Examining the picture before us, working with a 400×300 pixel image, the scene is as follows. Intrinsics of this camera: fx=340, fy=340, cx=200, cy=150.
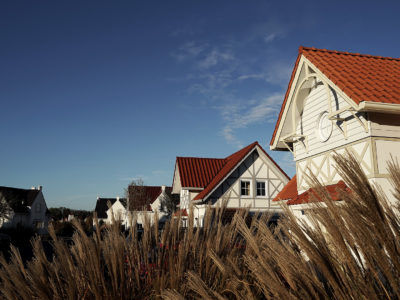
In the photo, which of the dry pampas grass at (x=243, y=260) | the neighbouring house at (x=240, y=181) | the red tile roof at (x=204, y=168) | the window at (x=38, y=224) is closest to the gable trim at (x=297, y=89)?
the dry pampas grass at (x=243, y=260)

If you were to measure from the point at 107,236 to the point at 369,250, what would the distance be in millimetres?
2315

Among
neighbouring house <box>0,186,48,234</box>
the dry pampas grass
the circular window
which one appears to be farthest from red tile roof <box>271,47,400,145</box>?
neighbouring house <box>0,186,48,234</box>

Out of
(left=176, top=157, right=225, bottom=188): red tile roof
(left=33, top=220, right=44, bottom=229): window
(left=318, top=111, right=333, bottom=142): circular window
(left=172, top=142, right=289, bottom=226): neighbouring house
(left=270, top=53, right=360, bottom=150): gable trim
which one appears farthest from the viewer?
(left=33, top=220, right=44, bottom=229): window

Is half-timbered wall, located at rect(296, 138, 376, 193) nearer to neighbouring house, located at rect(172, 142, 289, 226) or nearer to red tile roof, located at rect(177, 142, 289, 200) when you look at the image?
neighbouring house, located at rect(172, 142, 289, 226)

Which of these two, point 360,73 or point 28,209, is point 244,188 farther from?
point 28,209

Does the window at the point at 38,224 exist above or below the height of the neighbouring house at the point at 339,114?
below

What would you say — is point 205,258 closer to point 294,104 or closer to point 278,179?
point 294,104

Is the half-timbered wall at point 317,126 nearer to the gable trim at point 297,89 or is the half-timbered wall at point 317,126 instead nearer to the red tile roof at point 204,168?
the gable trim at point 297,89

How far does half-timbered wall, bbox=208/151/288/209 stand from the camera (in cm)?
2148

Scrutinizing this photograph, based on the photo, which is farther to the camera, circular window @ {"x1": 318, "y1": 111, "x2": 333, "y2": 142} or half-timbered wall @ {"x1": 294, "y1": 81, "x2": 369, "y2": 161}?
circular window @ {"x1": 318, "y1": 111, "x2": 333, "y2": 142}

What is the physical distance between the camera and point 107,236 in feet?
10.3

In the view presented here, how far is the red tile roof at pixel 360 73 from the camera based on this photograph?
26.8 ft

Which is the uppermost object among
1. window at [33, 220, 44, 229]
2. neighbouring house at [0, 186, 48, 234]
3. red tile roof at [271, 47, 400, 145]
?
red tile roof at [271, 47, 400, 145]

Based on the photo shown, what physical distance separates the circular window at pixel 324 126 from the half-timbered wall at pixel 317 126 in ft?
0.31
